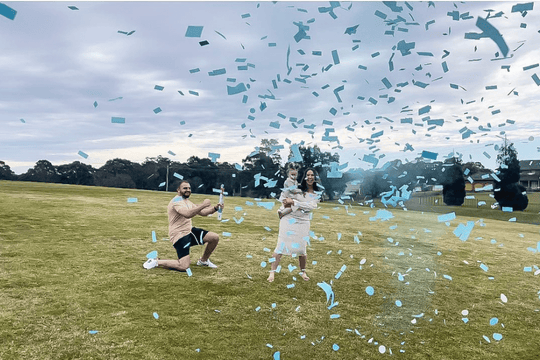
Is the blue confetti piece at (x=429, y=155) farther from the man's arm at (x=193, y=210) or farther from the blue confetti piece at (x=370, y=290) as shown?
the man's arm at (x=193, y=210)

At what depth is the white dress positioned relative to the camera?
22.6 feet

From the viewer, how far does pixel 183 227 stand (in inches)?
282

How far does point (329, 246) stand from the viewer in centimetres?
1174

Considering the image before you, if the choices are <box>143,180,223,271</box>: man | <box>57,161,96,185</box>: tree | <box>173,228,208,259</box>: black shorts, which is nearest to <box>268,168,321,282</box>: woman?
<box>143,180,223,271</box>: man

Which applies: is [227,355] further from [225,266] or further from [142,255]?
[142,255]

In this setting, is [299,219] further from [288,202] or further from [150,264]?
[150,264]

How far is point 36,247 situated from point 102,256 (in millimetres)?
1742

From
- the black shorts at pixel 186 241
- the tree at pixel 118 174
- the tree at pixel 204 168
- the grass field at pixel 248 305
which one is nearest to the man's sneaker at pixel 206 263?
the grass field at pixel 248 305

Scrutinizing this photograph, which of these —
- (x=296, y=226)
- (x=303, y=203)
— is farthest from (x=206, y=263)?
(x=303, y=203)

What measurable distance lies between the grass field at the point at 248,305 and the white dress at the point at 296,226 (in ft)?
2.19

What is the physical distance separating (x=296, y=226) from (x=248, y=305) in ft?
5.57

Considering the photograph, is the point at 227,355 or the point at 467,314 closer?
the point at 227,355

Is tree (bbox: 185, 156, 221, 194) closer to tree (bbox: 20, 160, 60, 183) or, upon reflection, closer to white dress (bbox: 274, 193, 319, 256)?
white dress (bbox: 274, 193, 319, 256)

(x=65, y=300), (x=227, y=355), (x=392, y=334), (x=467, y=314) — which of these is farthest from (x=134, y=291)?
(x=467, y=314)
